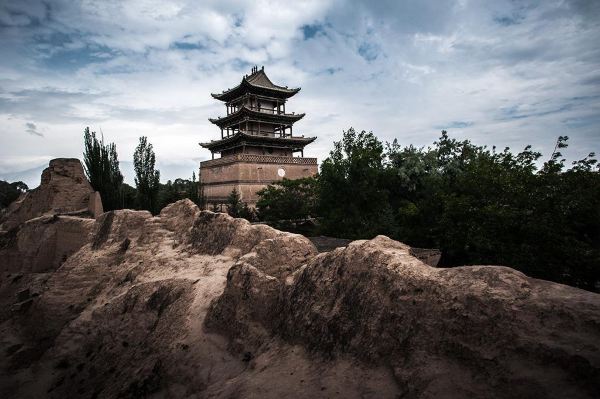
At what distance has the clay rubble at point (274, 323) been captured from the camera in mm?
3877

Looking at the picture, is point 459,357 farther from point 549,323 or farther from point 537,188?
point 537,188

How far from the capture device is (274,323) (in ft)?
21.8

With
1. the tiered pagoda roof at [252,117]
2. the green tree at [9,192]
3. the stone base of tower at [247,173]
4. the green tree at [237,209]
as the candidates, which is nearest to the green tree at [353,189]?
the green tree at [237,209]

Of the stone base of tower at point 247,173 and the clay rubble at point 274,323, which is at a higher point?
the stone base of tower at point 247,173

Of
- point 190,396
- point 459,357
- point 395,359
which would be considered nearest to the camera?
point 459,357

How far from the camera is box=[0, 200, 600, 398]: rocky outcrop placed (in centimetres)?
388

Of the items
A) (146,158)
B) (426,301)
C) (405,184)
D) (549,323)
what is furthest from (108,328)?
(405,184)

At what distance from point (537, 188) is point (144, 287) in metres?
13.7

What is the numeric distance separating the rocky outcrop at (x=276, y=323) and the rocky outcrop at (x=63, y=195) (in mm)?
A: 4739

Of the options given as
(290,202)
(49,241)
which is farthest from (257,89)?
(49,241)

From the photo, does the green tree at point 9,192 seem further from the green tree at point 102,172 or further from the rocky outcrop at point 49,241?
the rocky outcrop at point 49,241

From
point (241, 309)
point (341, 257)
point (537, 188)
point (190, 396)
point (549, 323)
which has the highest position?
point (537, 188)

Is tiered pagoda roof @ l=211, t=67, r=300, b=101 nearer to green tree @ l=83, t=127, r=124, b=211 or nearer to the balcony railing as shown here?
the balcony railing

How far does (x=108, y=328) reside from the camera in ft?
28.8
